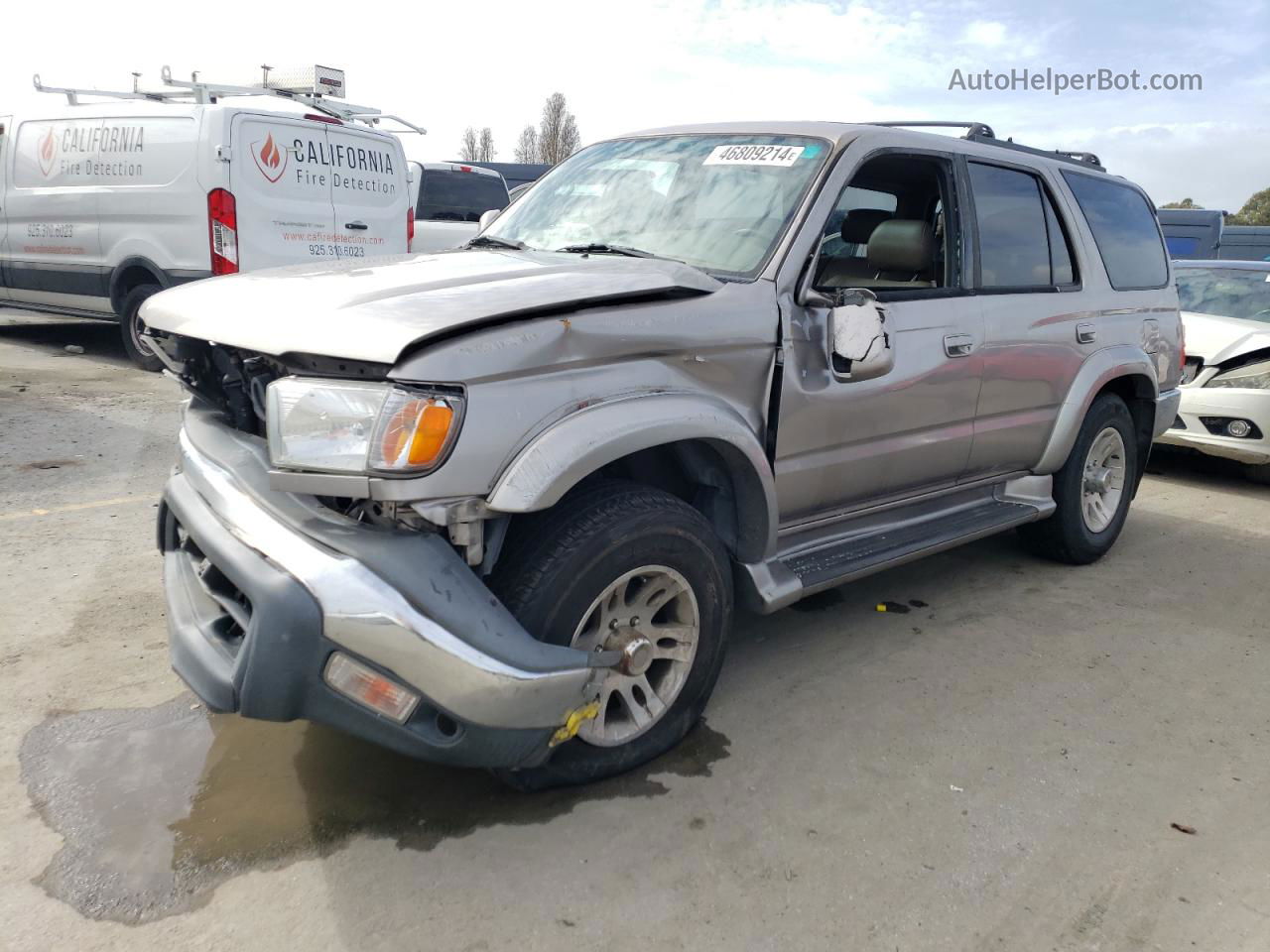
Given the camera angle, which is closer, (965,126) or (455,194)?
(965,126)

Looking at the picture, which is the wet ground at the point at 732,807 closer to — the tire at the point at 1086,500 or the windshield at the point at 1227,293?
the tire at the point at 1086,500

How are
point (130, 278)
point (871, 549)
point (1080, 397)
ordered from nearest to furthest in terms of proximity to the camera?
1. point (871, 549)
2. point (1080, 397)
3. point (130, 278)

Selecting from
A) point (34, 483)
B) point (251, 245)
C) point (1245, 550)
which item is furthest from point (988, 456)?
point (251, 245)

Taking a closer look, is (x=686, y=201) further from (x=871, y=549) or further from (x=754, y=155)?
(x=871, y=549)

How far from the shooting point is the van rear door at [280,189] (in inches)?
298

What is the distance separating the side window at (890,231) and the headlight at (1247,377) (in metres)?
3.73

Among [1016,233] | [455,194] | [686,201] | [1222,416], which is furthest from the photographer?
[455,194]

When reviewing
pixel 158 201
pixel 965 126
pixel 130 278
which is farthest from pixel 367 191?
pixel 965 126

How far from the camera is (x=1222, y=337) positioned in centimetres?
686

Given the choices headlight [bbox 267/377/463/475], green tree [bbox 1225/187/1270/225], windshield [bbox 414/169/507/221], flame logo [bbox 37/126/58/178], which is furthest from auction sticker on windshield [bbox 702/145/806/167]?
green tree [bbox 1225/187/1270/225]

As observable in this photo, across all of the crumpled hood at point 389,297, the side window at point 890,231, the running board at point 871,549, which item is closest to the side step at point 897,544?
the running board at point 871,549

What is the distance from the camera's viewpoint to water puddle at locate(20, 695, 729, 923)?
7.53 feet

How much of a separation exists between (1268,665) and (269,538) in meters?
3.63

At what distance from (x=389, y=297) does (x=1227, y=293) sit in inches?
288
